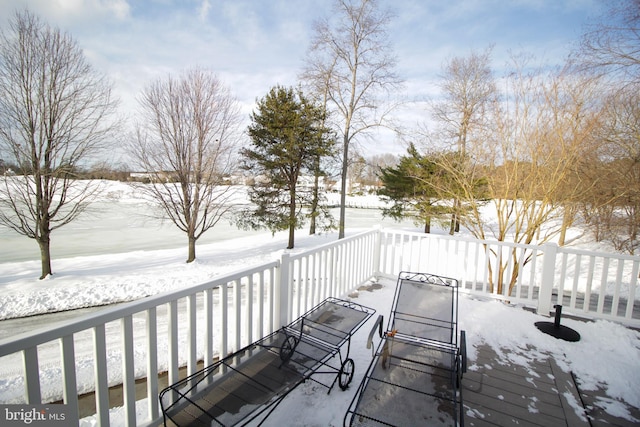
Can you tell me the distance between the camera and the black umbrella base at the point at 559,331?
9.21ft

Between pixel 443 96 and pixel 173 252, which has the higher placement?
pixel 443 96

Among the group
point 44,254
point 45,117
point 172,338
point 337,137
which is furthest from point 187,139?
point 172,338

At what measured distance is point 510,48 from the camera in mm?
4348

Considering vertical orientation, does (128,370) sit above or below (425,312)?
above

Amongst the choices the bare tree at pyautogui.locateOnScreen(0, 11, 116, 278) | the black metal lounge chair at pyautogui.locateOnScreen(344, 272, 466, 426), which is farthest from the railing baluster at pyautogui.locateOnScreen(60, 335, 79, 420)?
the bare tree at pyautogui.locateOnScreen(0, 11, 116, 278)

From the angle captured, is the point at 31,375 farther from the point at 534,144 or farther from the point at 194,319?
the point at 534,144

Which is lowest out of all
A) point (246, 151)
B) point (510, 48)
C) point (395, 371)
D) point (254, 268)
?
point (395, 371)

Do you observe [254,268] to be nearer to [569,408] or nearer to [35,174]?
[569,408]

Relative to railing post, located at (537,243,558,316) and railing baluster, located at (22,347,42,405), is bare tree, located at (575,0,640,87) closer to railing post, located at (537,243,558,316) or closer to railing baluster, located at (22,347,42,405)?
railing post, located at (537,243,558,316)

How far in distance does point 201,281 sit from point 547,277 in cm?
377

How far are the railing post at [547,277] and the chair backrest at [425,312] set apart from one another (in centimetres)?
117

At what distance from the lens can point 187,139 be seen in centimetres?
915

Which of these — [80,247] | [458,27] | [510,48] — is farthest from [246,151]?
[510,48]

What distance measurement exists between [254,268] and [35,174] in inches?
335
